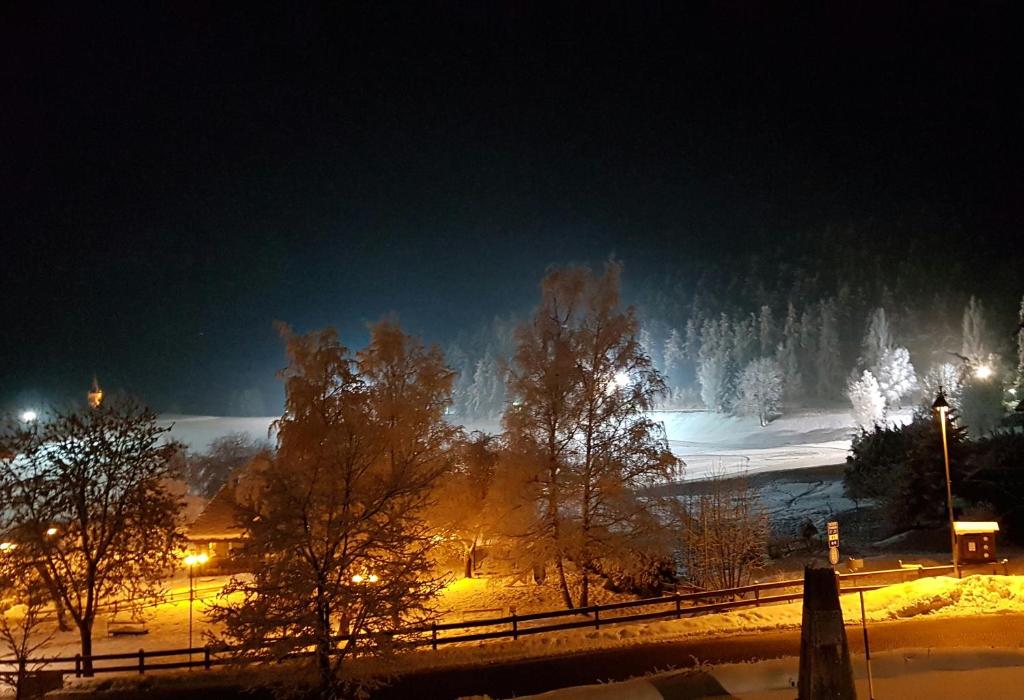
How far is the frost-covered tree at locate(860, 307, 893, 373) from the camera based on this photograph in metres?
106

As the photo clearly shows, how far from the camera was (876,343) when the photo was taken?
360 ft

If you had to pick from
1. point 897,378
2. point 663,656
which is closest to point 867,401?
point 897,378

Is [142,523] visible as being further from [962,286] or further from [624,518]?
[962,286]

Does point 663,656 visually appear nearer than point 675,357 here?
Yes

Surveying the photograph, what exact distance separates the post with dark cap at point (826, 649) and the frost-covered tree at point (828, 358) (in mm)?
110729

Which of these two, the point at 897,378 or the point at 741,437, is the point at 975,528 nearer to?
the point at 741,437

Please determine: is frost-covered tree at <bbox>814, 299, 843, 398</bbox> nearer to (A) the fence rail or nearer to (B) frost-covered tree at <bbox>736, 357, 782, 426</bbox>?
(B) frost-covered tree at <bbox>736, 357, 782, 426</bbox>

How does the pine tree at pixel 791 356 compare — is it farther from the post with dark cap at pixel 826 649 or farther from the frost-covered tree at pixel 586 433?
the post with dark cap at pixel 826 649

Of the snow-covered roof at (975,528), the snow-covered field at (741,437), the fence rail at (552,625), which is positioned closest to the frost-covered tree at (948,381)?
the snow-covered field at (741,437)

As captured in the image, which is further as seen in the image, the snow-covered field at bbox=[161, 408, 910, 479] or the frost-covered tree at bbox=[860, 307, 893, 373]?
the frost-covered tree at bbox=[860, 307, 893, 373]

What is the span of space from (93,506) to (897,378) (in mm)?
96139

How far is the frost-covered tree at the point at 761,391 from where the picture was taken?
9900 cm

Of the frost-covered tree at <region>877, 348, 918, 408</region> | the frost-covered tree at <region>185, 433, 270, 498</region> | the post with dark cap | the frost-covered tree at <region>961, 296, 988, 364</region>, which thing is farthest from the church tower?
the frost-covered tree at <region>961, 296, 988, 364</region>

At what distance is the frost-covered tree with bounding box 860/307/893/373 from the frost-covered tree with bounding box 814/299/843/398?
4275 millimetres
